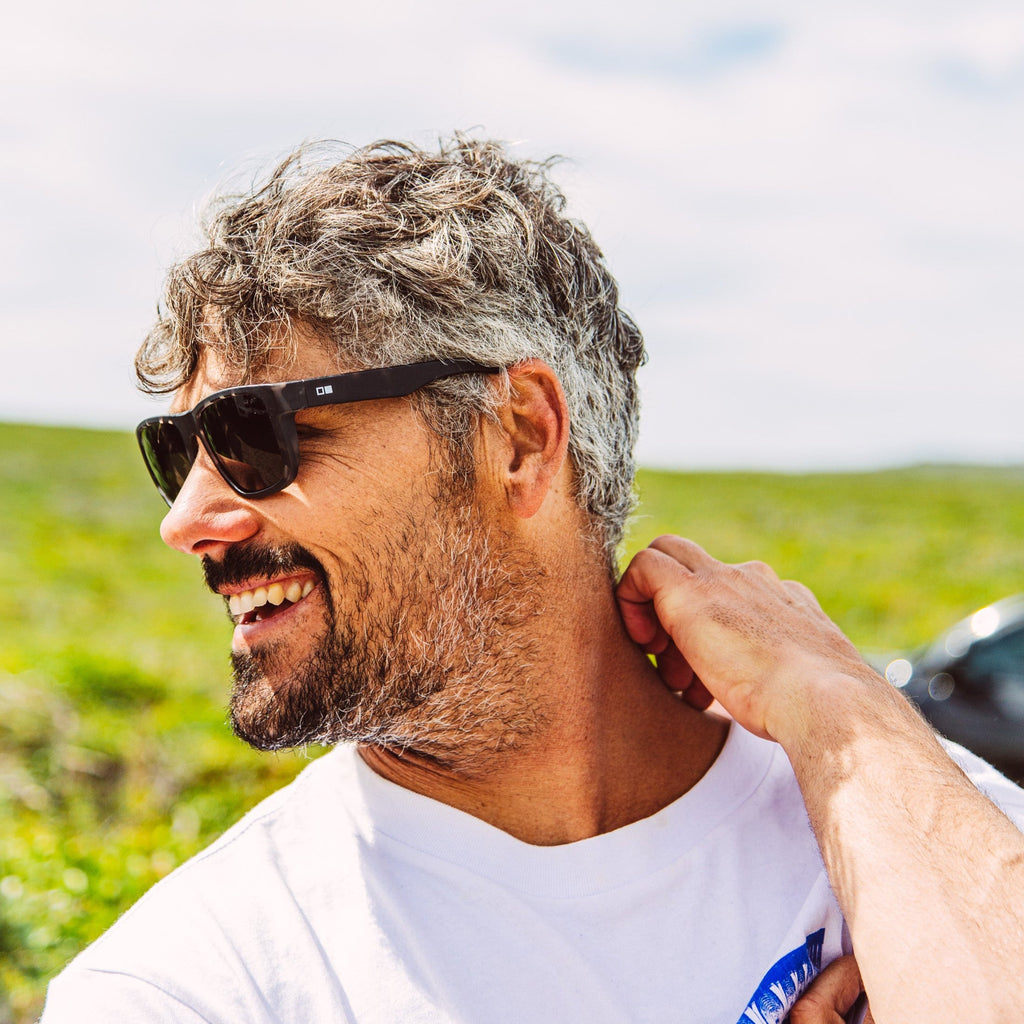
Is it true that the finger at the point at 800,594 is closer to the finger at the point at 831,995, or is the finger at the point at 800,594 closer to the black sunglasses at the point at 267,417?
the finger at the point at 831,995

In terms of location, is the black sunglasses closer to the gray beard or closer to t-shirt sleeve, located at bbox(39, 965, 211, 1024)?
the gray beard

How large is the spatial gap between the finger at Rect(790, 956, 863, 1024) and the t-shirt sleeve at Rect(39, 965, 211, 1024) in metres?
1.10

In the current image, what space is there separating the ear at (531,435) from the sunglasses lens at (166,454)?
73 cm

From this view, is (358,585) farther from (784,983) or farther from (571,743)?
(784,983)

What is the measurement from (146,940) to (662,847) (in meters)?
1.03

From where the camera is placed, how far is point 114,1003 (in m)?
1.73

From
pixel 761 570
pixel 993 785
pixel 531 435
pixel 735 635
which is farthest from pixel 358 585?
pixel 993 785

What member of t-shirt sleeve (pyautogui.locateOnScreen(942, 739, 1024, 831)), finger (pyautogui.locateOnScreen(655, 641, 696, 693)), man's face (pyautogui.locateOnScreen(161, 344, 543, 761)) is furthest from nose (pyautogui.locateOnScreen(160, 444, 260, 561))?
t-shirt sleeve (pyautogui.locateOnScreen(942, 739, 1024, 831))

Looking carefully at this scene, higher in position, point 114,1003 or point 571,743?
point 571,743

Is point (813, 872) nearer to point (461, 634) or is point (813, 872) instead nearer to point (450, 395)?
point (461, 634)

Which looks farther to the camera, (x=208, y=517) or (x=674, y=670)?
(x=674, y=670)

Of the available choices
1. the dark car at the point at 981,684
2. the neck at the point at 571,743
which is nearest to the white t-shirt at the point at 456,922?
the neck at the point at 571,743

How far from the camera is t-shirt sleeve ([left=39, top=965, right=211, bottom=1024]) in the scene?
172 cm

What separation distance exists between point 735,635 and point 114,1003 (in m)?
1.44
